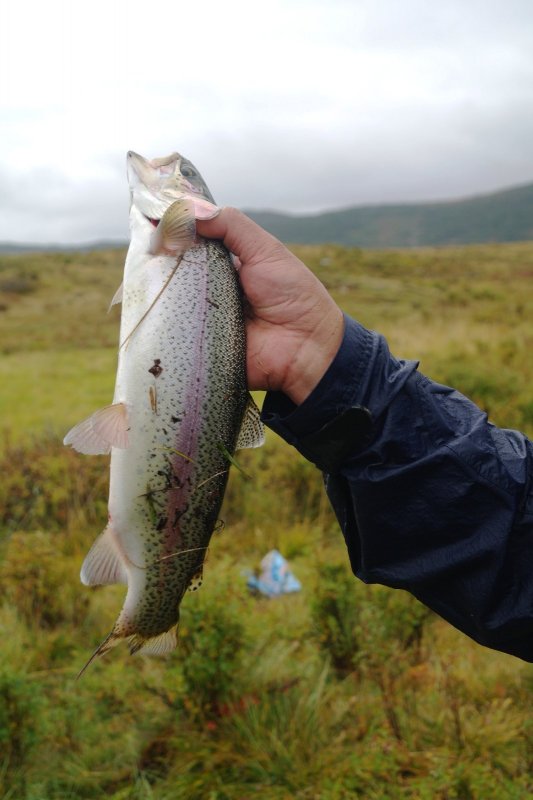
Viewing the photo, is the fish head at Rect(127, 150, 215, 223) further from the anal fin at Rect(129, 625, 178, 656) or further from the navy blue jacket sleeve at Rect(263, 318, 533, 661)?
the anal fin at Rect(129, 625, 178, 656)

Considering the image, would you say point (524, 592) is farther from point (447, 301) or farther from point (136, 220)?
point (447, 301)

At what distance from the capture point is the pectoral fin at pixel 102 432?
208cm

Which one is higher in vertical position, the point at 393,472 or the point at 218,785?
the point at 393,472

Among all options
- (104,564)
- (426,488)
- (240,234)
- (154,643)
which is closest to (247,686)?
(154,643)

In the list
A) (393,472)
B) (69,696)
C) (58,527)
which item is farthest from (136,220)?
(58,527)

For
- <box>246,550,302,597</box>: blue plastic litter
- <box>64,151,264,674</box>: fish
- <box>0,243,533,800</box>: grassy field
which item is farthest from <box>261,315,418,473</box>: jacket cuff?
<box>246,550,302,597</box>: blue plastic litter

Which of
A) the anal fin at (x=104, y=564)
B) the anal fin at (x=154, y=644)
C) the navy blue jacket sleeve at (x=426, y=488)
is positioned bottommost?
the anal fin at (x=154, y=644)

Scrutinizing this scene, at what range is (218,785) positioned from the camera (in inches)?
139

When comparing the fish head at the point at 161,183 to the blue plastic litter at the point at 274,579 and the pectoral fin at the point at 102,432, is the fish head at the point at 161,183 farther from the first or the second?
the blue plastic litter at the point at 274,579

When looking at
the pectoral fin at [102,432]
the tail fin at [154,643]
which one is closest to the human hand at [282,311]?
the pectoral fin at [102,432]

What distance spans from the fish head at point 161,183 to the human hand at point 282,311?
23 centimetres

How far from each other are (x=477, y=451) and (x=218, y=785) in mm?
2694

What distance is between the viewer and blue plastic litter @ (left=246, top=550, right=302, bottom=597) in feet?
19.3

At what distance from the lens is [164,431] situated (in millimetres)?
2195
